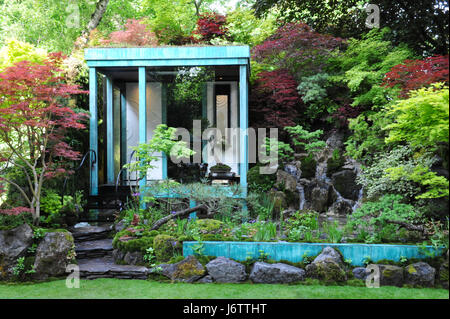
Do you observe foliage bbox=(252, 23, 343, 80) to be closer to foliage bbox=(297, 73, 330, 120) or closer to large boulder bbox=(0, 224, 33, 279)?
foliage bbox=(297, 73, 330, 120)

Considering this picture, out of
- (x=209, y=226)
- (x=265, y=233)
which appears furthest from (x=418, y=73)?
(x=209, y=226)

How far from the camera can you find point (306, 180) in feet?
26.6

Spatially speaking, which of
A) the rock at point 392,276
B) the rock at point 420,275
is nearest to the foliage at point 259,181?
the rock at point 392,276

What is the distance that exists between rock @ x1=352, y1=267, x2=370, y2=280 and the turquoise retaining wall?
0.42ft

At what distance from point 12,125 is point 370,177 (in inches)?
244

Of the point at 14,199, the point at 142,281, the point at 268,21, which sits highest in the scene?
the point at 268,21

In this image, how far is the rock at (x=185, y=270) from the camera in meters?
4.50

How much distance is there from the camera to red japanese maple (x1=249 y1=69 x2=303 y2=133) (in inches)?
365

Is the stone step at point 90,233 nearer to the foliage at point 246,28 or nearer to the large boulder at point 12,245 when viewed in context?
the large boulder at point 12,245

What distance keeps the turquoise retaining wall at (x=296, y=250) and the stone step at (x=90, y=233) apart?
6.13 feet

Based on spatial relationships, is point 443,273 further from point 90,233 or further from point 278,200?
point 90,233

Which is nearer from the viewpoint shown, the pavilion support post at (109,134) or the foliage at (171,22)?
the pavilion support post at (109,134)
